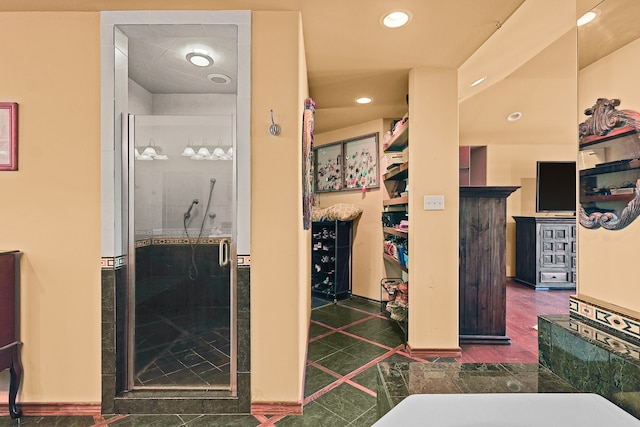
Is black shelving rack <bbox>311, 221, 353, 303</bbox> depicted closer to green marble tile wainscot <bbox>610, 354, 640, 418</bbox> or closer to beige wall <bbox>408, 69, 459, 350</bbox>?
beige wall <bbox>408, 69, 459, 350</bbox>

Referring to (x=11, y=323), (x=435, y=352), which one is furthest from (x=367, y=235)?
(x=11, y=323)

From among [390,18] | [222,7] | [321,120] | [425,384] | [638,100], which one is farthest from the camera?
[321,120]

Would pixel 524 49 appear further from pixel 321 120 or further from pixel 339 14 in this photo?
pixel 321 120

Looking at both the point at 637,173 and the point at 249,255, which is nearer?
the point at 637,173

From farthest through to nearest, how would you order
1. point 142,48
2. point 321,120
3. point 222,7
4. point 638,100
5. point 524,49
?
point 321,120 < point 524,49 < point 142,48 < point 222,7 < point 638,100

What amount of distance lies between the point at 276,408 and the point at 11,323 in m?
1.63

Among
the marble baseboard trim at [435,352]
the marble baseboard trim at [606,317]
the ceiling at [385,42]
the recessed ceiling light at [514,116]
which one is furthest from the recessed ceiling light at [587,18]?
the recessed ceiling light at [514,116]

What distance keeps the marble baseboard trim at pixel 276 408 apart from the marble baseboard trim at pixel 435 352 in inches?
46.4

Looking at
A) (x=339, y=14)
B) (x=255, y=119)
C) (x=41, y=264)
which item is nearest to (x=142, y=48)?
(x=255, y=119)

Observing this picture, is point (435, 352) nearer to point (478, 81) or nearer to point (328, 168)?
point (478, 81)

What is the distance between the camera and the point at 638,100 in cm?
94

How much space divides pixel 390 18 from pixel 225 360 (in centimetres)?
246

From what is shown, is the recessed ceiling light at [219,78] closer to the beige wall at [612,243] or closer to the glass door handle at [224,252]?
the glass door handle at [224,252]

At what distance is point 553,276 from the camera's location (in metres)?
5.02
